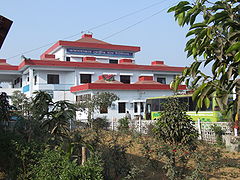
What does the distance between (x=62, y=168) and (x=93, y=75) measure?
2879 cm

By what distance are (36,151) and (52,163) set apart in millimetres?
929

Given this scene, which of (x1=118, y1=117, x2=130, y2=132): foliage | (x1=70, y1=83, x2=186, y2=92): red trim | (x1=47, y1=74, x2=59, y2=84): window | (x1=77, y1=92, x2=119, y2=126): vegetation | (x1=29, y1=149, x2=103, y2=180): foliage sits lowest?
(x1=118, y1=117, x2=130, y2=132): foliage

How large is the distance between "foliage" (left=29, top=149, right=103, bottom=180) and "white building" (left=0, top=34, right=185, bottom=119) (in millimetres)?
21635

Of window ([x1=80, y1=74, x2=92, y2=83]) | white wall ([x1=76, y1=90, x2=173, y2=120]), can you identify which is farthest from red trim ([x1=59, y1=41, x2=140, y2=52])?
white wall ([x1=76, y1=90, x2=173, y2=120])

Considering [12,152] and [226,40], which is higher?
[226,40]

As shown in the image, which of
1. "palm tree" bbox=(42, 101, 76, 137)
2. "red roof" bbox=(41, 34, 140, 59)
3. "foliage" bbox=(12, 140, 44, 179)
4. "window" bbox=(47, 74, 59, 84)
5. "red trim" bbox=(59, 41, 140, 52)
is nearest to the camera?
"foliage" bbox=(12, 140, 44, 179)

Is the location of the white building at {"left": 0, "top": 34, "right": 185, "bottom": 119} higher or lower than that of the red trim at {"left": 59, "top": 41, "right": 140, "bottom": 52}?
lower

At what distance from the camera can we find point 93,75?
34031mm

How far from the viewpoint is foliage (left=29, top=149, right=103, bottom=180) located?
199 inches

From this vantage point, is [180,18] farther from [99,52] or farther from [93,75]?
[99,52]

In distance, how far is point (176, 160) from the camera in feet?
24.2

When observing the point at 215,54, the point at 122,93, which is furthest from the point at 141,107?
the point at 215,54

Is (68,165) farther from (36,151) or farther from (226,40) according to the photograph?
(226,40)

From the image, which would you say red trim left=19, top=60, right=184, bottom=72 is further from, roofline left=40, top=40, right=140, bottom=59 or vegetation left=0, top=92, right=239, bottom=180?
vegetation left=0, top=92, right=239, bottom=180
